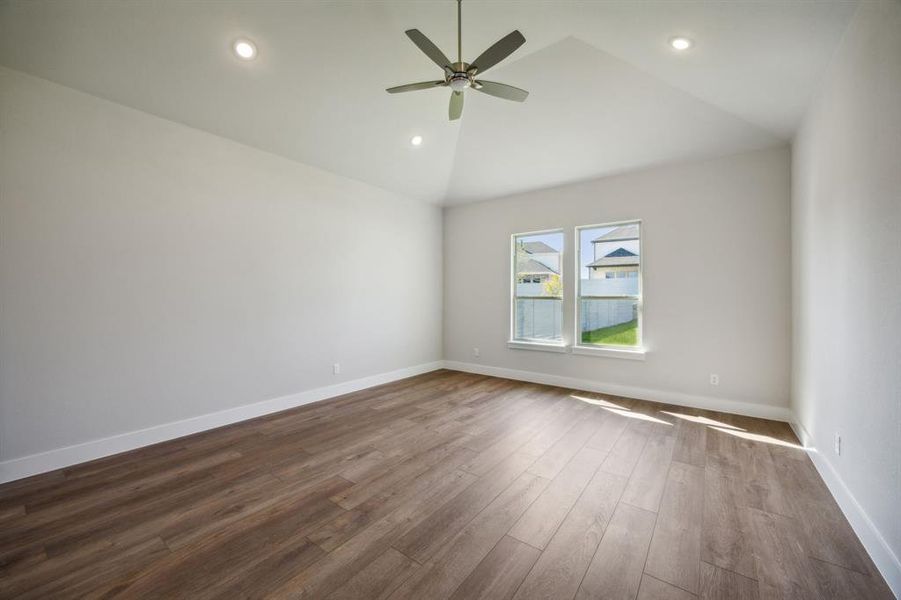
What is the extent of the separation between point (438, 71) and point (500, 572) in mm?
3731

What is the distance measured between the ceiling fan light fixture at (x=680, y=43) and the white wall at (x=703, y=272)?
6.15 feet

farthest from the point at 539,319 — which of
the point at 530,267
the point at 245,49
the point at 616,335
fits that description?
the point at 245,49

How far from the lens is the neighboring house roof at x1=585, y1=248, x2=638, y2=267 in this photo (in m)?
4.56

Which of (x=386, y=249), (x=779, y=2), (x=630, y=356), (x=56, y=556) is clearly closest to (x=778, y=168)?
(x=779, y=2)

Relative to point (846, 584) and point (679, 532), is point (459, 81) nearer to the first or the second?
point (679, 532)

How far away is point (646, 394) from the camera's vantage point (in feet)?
14.3

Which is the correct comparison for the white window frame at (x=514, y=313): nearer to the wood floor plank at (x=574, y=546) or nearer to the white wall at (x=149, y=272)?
the white wall at (x=149, y=272)

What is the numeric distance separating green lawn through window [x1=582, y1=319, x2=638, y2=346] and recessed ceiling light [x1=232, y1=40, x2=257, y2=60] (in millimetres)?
4700

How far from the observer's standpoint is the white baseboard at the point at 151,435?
8.54 feet

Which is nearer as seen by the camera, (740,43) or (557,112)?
(740,43)

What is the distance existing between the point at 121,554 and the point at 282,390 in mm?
2307

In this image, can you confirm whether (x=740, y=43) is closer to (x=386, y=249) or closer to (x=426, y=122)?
(x=426, y=122)

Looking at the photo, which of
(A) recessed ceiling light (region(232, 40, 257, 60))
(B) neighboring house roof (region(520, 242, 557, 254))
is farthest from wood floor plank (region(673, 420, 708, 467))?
(A) recessed ceiling light (region(232, 40, 257, 60))

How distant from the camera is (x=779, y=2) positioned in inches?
82.7
